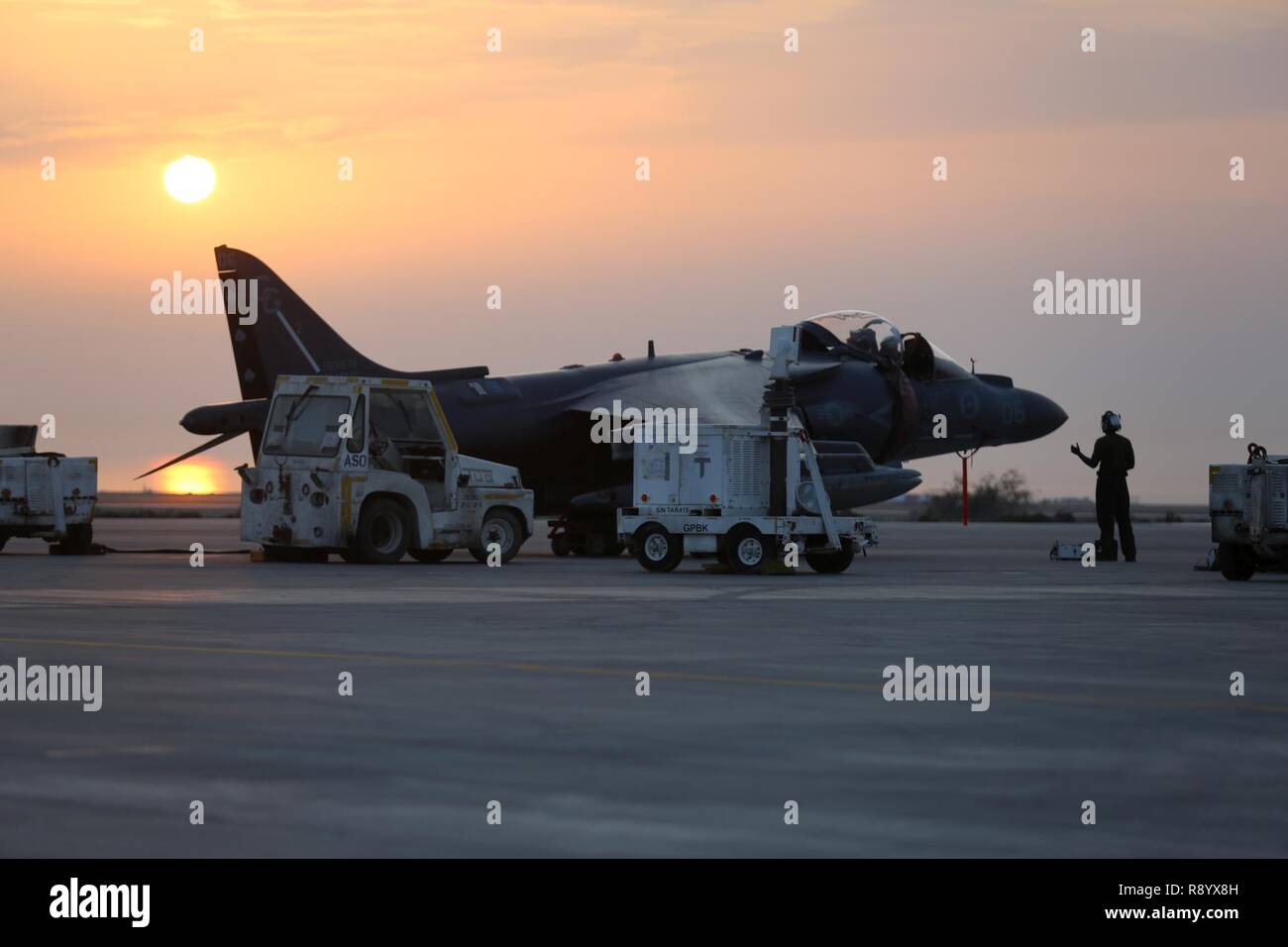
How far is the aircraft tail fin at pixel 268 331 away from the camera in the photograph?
31.5 m

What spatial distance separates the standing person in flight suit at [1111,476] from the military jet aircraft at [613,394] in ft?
12.6

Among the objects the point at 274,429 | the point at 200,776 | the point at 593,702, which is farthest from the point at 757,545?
the point at 200,776

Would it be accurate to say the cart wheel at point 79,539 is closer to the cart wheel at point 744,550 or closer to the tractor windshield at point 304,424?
the tractor windshield at point 304,424

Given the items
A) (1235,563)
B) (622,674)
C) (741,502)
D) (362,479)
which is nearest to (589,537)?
(362,479)

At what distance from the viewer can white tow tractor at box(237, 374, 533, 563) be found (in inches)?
1052

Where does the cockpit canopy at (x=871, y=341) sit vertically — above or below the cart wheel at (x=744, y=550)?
above

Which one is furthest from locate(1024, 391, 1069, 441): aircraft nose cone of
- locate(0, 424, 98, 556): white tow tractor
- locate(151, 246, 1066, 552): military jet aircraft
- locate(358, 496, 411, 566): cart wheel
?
locate(0, 424, 98, 556): white tow tractor

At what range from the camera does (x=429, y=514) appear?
90.0 ft

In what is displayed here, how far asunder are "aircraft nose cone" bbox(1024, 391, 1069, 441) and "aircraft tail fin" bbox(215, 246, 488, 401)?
39.0 feet

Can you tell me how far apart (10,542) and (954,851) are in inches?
1492

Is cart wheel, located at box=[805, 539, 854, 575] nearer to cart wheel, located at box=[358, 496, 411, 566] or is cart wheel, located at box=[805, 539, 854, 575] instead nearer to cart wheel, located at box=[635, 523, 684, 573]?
cart wheel, located at box=[635, 523, 684, 573]

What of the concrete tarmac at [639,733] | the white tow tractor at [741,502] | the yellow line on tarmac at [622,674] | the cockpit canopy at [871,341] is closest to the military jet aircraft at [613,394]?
the cockpit canopy at [871,341]

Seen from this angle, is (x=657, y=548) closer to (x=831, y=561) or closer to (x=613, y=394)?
(x=831, y=561)
